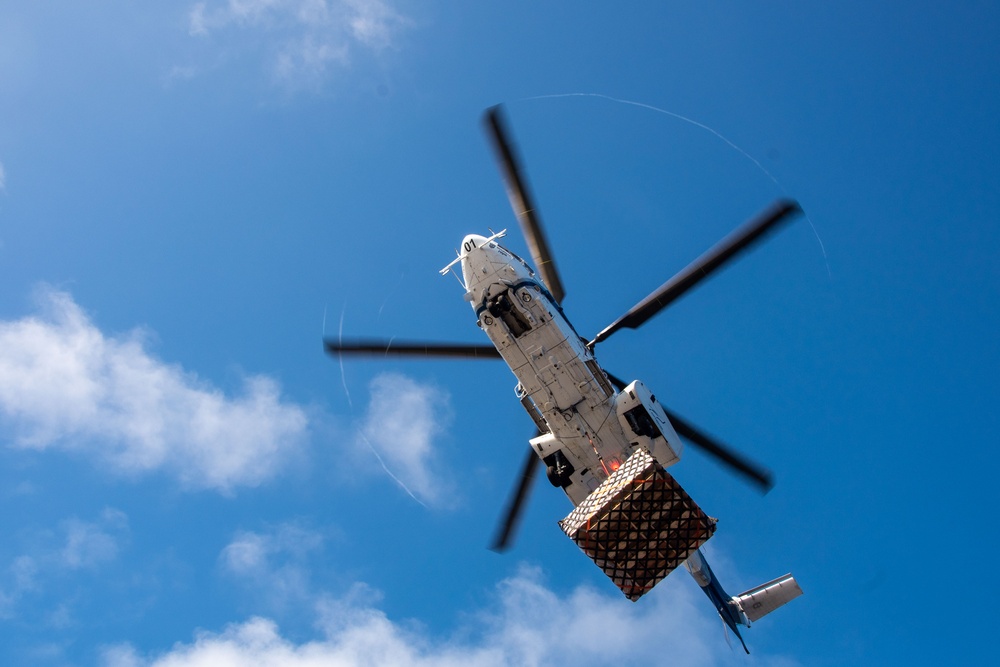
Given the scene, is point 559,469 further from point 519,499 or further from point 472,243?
point 472,243

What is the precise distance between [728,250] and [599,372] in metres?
4.94

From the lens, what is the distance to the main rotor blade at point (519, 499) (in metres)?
23.0

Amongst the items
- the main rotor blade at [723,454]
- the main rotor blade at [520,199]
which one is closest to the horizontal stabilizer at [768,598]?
the main rotor blade at [723,454]

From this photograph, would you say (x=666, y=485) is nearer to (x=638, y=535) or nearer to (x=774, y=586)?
(x=638, y=535)

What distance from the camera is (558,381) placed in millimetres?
21250

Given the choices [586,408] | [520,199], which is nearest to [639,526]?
[586,408]

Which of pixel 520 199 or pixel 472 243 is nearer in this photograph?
pixel 520 199

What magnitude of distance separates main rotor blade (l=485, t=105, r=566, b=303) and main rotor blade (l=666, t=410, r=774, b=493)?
5.56 m

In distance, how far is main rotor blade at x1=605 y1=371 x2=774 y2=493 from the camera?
21.5 m

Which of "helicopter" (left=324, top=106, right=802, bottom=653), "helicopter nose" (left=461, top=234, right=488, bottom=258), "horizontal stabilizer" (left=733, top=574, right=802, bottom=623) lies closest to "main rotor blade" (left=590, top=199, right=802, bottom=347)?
"helicopter" (left=324, top=106, right=802, bottom=653)

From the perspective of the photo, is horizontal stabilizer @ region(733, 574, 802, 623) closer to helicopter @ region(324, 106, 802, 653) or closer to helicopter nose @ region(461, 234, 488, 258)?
helicopter @ region(324, 106, 802, 653)

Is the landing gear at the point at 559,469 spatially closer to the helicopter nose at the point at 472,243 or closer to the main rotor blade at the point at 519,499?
the main rotor blade at the point at 519,499

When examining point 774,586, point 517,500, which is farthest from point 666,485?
point 774,586

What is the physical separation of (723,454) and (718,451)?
0.52ft
